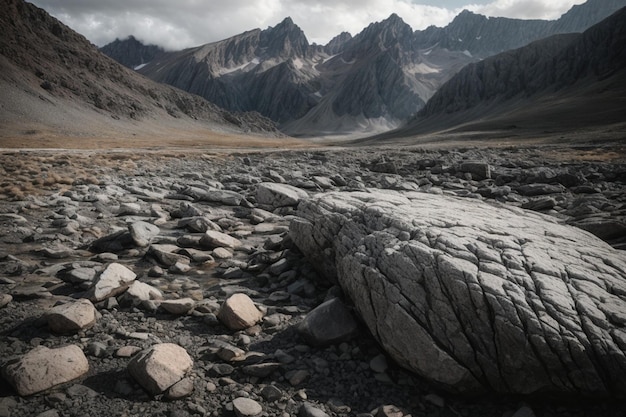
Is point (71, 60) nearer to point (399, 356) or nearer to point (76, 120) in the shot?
point (76, 120)

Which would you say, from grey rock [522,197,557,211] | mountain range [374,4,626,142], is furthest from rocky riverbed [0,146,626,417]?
mountain range [374,4,626,142]

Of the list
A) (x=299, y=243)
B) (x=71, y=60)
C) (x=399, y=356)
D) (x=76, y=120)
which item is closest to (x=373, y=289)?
(x=399, y=356)

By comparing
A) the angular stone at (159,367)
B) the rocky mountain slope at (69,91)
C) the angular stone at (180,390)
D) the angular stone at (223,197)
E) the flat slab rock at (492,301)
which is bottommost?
the angular stone at (223,197)

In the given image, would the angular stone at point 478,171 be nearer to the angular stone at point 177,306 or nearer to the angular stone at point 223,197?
the angular stone at point 223,197

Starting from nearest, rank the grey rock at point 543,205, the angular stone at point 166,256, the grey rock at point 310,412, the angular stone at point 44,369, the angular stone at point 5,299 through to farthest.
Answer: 1. the angular stone at point 44,369
2. the grey rock at point 310,412
3. the angular stone at point 5,299
4. the angular stone at point 166,256
5. the grey rock at point 543,205

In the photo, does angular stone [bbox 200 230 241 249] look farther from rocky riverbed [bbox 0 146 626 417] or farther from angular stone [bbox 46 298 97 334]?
angular stone [bbox 46 298 97 334]

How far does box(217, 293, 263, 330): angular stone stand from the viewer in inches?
214

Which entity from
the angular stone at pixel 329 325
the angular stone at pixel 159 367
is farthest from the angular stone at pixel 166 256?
the angular stone at pixel 329 325

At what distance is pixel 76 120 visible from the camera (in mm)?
108250

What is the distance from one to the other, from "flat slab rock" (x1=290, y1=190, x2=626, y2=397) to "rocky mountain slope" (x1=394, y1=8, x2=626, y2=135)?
107574 mm

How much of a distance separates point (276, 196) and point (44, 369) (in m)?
10.1

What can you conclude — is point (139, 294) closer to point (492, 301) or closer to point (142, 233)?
point (142, 233)

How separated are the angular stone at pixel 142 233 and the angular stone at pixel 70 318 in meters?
3.68

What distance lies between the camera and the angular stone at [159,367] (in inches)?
156
